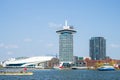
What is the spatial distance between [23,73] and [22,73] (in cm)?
45

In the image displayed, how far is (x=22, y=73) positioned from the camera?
144m

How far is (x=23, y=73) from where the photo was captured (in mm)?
143750
